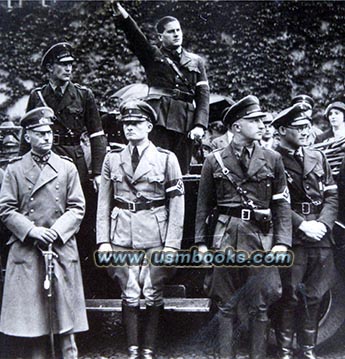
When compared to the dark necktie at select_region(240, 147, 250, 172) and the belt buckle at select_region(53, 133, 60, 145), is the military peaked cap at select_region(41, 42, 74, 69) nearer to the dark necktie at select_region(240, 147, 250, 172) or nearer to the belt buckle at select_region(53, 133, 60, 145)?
the belt buckle at select_region(53, 133, 60, 145)

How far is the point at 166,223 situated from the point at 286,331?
114cm

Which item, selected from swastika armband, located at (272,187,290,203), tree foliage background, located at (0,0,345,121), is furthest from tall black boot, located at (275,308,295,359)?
tree foliage background, located at (0,0,345,121)

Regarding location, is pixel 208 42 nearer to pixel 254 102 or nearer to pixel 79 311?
pixel 254 102

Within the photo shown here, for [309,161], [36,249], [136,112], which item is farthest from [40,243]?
Answer: [309,161]

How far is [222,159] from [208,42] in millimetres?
4820

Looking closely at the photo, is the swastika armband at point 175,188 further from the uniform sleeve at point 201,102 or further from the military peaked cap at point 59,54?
the military peaked cap at point 59,54

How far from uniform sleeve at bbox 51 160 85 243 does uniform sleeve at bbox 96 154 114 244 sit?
0.14 meters

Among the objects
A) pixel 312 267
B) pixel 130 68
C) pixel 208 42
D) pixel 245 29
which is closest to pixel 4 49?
pixel 130 68

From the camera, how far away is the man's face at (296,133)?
4207mm

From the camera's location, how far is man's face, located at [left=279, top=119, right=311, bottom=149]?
4207mm

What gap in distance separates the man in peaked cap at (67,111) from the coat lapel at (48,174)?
1.77ft

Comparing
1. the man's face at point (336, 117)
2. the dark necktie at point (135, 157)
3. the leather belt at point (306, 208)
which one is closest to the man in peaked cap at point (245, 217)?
the leather belt at point (306, 208)

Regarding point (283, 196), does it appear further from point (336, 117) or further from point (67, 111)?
point (336, 117)

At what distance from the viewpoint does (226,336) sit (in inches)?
153
